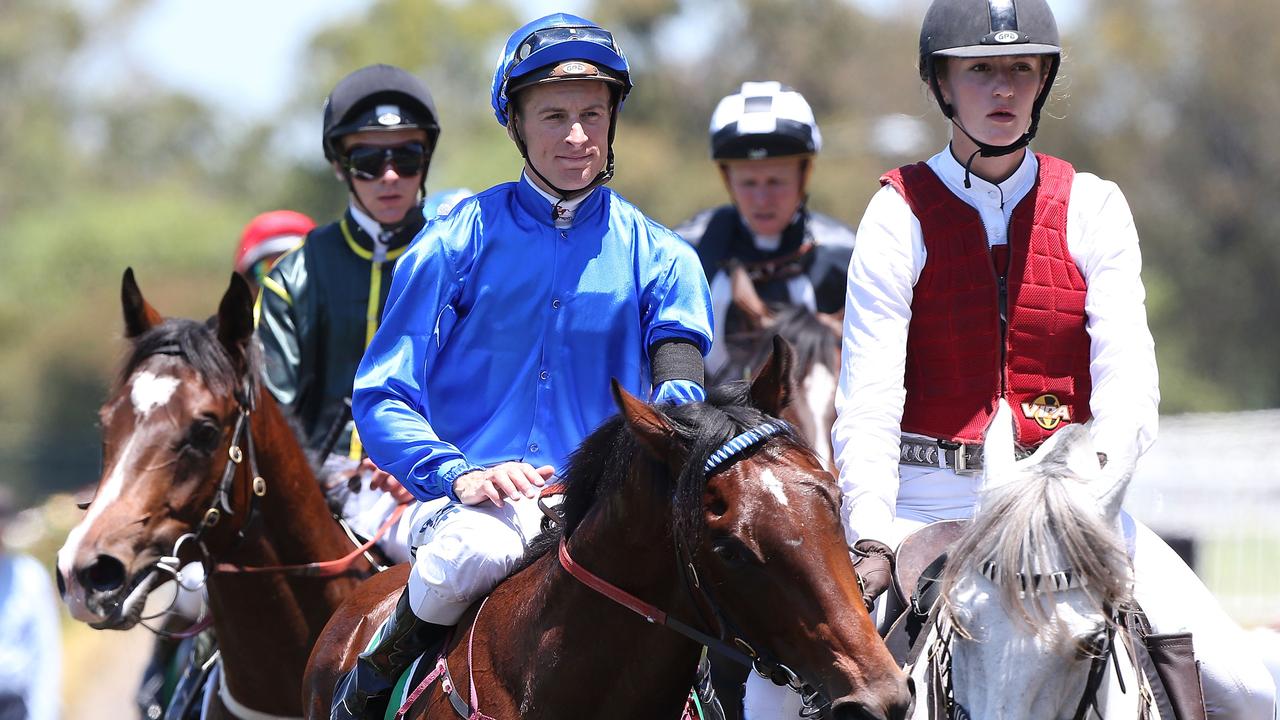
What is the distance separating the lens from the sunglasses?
703 centimetres

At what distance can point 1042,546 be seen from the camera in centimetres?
407

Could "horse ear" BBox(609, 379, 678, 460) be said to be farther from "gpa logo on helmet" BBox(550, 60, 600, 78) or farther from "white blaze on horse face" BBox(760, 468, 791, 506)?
"gpa logo on helmet" BBox(550, 60, 600, 78)

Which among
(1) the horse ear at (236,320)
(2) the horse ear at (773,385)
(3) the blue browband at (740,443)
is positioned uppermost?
(2) the horse ear at (773,385)

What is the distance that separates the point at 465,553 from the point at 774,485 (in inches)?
39.1

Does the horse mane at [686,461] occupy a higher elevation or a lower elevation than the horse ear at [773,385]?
lower

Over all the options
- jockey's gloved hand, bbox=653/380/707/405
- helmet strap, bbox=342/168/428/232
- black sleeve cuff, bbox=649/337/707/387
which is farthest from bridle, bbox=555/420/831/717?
helmet strap, bbox=342/168/428/232

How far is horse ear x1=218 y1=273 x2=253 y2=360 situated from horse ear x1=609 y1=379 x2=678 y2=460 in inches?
97.9

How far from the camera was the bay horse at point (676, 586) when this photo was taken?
11.9ft

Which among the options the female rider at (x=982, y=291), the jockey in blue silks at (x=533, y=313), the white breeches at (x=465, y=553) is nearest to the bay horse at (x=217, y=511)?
the jockey in blue silks at (x=533, y=313)

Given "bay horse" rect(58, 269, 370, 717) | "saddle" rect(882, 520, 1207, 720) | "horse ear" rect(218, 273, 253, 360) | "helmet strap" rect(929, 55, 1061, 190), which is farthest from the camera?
"horse ear" rect(218, 273, 253, 360)

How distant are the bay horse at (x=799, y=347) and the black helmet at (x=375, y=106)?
1.73 m

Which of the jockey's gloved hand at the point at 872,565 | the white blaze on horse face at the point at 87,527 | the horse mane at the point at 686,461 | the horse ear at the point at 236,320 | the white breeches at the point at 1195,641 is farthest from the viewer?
the horse ear at the point at 236,320

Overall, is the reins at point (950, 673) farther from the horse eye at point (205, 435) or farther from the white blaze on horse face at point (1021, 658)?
the horse eye at point (205, 435)

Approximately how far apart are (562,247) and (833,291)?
3726 mm
